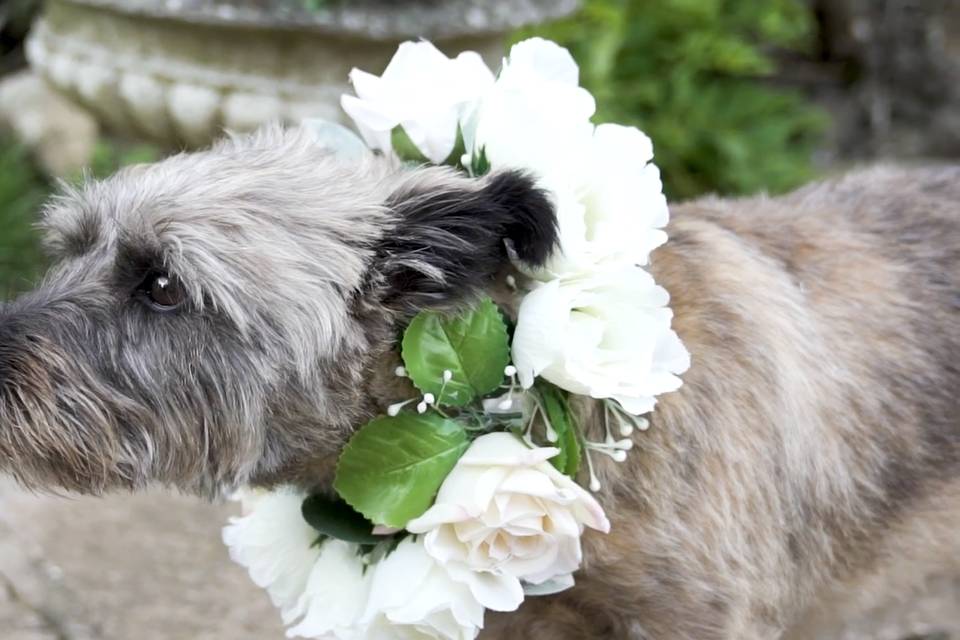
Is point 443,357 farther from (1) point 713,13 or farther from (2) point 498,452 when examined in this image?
(1) point 713,13

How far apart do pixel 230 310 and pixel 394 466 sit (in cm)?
39

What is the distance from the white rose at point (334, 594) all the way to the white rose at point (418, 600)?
0.07 m

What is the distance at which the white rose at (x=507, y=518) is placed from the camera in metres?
2.00

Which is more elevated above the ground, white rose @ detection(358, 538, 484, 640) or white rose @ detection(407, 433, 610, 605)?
white rose @ detection(407, 433, 610, 605)

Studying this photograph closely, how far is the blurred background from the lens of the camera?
3.28 metres

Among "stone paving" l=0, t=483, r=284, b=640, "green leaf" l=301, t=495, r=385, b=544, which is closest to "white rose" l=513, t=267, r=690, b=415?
"green leaf" l=301, t=495, r=385, b=544

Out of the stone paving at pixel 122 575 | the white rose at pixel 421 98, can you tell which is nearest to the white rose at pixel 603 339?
the white rose at pixel 421 98

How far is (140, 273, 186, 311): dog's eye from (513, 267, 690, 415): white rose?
57 cm

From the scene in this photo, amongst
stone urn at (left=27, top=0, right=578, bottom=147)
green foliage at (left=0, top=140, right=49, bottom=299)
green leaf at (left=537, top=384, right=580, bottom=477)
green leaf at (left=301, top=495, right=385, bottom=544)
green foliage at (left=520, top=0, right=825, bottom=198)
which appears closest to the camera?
green leaf at (left=537, top=384, right=580, bottom=477)

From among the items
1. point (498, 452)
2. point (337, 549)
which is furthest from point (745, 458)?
point (337, 549)

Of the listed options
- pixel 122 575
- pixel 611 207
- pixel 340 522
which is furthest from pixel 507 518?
pixel 122 575

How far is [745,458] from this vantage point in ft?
7.25

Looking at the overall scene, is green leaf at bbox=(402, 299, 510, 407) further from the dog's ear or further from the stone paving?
the stone paving

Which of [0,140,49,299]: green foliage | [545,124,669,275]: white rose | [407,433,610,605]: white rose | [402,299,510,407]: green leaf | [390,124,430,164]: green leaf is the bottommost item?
[0,140,49,299]: green foliage
